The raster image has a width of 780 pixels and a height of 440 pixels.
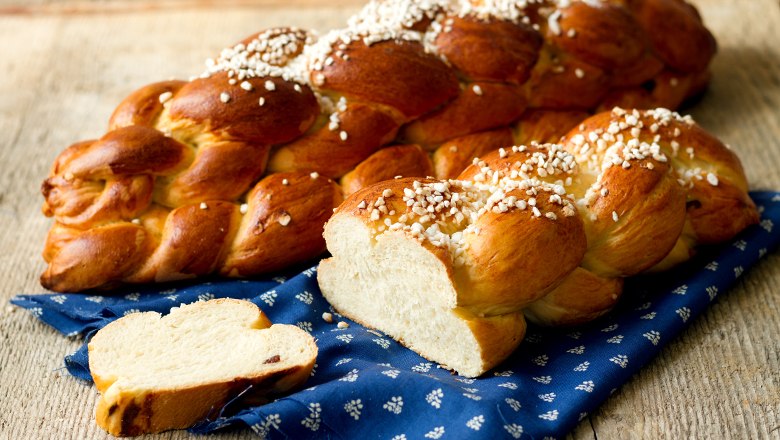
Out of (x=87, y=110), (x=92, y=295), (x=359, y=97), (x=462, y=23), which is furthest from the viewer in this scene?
(x=87, y=110)

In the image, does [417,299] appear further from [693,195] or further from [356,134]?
[693,195]

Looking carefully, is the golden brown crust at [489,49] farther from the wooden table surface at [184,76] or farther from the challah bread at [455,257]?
the wooden table surface at [184,76]

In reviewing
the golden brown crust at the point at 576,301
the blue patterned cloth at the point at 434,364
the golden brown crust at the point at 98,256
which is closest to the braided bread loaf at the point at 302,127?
the golden brown crust at the point at 98,256

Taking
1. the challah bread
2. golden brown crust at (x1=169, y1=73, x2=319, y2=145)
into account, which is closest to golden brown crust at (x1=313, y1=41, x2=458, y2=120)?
golden brown crust at (x1=169, y1=73, x2=319, y2=145)

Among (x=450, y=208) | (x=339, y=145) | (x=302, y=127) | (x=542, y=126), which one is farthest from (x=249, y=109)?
(x=542, y=126)

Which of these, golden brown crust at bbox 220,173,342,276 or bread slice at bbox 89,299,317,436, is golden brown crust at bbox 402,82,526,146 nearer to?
golden brown crust at bbox 220,173,342,276

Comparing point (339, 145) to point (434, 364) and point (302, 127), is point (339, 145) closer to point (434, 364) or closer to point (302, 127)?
point (302, 127)

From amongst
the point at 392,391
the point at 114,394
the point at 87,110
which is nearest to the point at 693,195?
the point at 392,391
